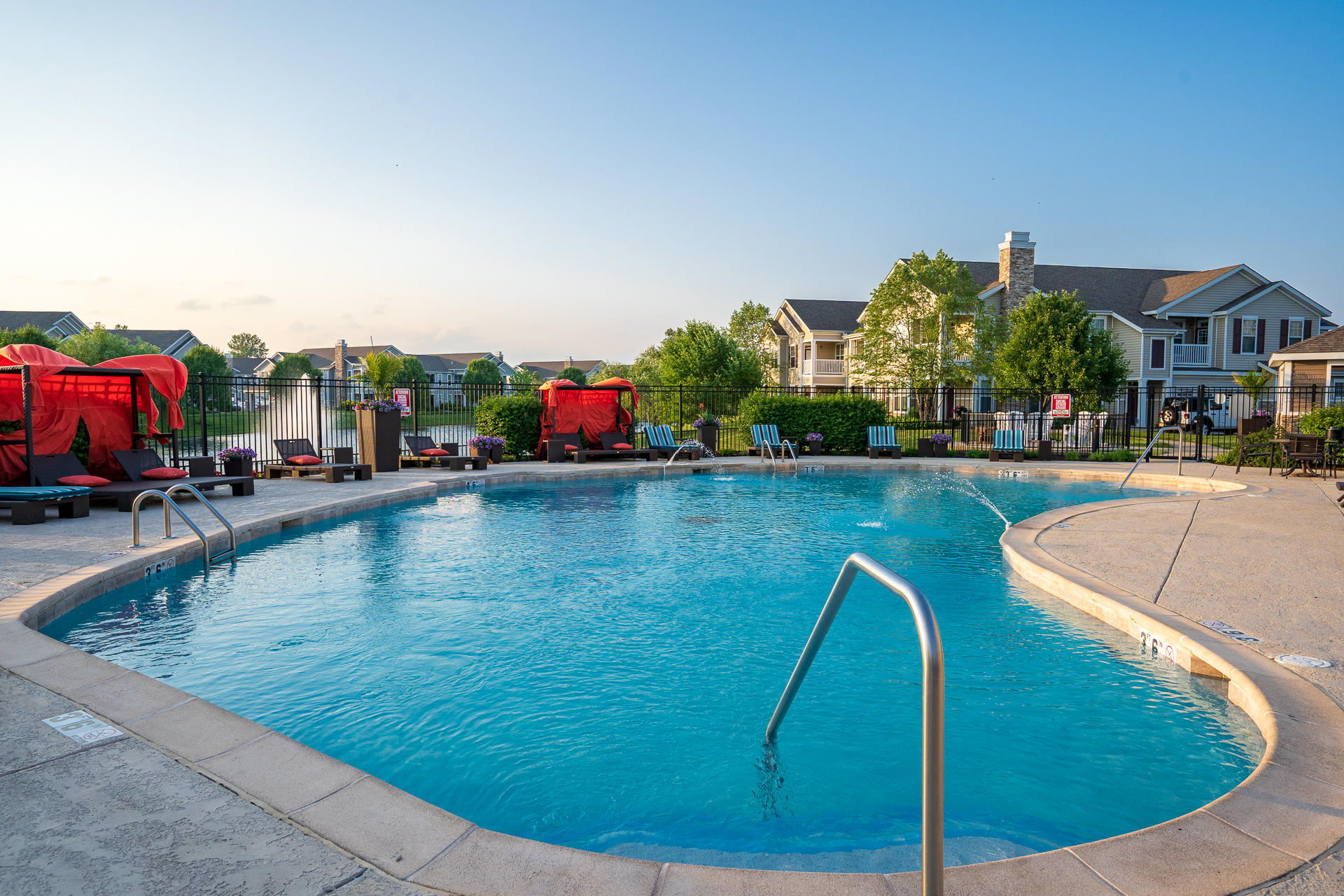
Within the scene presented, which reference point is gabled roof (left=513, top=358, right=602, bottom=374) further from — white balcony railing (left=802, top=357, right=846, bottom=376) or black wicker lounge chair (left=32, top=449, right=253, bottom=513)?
black wicker lounge chair (left=32, top=449, right=253, bottom=513)

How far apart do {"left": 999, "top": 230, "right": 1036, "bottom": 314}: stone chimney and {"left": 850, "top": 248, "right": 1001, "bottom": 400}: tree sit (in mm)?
1910

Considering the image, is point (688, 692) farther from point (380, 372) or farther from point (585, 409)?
point (380, 372)

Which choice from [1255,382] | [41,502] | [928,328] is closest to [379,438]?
[41,502]

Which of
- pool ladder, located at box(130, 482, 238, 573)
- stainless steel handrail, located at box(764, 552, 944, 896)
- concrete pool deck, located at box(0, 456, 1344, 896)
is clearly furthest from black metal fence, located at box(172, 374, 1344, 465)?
stainless steel handrail, located at box(764, 552, 944, 896)

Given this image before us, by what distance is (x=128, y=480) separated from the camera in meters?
11.7

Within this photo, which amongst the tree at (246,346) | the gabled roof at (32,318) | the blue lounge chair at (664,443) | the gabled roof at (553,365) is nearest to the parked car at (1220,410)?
the blue lounge chair at (664,443)

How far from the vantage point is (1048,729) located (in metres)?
4.25

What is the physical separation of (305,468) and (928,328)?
24.2 metres

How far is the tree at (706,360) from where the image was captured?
35312 mm

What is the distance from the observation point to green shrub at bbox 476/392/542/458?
19047mm

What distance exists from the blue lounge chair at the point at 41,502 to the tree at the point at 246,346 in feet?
393

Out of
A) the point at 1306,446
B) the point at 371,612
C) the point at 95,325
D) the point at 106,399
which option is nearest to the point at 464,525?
the point at 371,612

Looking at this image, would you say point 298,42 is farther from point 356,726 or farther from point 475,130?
point 356,726

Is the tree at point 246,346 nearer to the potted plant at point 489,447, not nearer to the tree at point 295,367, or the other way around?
the tree at point 295,367
